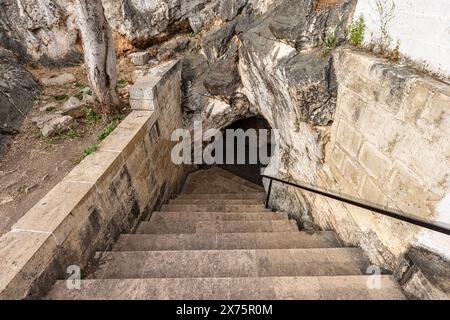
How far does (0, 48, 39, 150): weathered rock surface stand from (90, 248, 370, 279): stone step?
3.22m

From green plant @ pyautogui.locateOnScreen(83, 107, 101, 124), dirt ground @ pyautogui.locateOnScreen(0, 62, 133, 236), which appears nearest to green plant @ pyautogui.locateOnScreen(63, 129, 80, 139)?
dirt ground @ pyautogui.locateOnScreen(0, 62, 133, 236)

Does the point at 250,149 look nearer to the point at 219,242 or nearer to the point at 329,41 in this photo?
the point at 329,41

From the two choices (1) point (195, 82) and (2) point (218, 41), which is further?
(1) point (195, 82)

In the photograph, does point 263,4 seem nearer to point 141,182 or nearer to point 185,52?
point 185,52

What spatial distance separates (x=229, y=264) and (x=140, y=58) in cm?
611

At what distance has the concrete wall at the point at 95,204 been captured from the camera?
211 centimetres

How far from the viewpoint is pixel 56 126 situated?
4273mm

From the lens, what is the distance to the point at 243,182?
7.99 meters

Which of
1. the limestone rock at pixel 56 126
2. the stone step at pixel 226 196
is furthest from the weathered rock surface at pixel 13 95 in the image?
the stone step at pixel 226 196

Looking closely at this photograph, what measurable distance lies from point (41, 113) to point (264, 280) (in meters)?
5.04

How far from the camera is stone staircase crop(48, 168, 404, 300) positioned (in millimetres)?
2109

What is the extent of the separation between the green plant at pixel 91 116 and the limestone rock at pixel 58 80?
2056 millimetres

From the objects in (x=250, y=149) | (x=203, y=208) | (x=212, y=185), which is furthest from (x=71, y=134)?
(x=250, y=149)

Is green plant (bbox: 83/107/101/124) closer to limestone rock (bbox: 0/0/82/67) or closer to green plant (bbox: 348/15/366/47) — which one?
limestone rock (bbox: 0/0/82/67)
